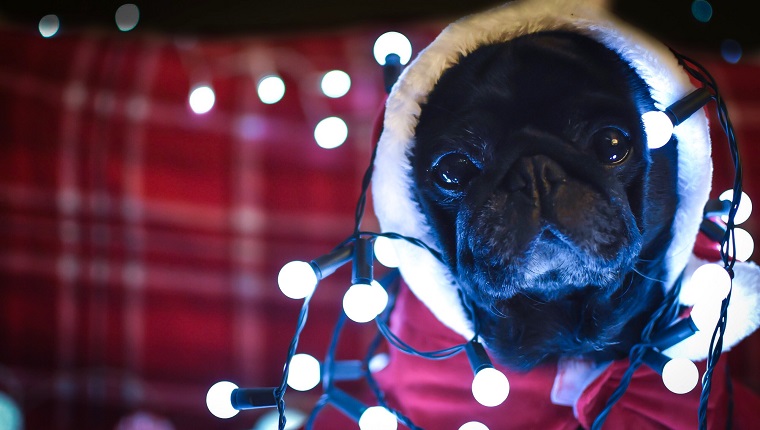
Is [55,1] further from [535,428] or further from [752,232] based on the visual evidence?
[752,232]

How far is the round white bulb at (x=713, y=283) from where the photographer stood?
75 cm

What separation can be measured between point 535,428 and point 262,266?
0.80m

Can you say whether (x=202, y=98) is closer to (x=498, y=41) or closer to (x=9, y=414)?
(x=498, y=41)

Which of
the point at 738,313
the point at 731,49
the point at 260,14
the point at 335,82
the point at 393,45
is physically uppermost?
the point at 260,14

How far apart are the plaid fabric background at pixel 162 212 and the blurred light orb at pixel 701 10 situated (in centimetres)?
13

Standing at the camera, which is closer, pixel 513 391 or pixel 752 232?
pixel 513 391

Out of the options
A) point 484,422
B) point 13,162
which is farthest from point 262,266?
point 484,422

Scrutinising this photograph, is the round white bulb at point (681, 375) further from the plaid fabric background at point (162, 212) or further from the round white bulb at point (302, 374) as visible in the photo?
the plaid fabric background at point (162, 212)

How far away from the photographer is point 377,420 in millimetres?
858

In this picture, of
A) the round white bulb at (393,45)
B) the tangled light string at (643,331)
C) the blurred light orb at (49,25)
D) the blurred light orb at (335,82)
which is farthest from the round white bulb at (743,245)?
the blurred light orb at (49,25)

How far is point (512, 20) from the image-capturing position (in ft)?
2.77

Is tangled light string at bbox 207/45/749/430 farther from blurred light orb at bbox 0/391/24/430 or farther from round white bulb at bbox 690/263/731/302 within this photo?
blurred light orb at bbox 0/391/24/430

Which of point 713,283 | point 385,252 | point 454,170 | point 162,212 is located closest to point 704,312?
point 713,283

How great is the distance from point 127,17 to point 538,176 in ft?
4.28
